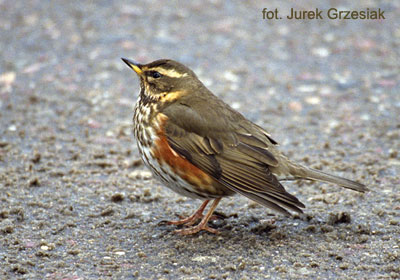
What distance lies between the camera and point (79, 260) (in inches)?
200

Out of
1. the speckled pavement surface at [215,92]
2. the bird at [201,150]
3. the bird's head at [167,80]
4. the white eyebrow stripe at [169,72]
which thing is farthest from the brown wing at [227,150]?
the speckled pavement surface at [215,92]

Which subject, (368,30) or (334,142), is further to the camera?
(368,30)

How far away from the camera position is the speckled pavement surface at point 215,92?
201 inches

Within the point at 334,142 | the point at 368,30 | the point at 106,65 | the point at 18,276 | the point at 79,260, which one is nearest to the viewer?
the point at 18,276

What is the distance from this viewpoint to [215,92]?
8852 millimetres

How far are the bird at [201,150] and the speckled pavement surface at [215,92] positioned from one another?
412 mm

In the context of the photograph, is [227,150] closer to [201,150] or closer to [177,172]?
[201,150]

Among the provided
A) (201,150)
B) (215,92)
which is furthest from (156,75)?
(215,92)

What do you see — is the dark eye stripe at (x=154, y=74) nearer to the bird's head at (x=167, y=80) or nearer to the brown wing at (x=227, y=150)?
the bird's head at (x=167, y=80)

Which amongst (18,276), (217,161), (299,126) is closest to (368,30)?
(299,126)

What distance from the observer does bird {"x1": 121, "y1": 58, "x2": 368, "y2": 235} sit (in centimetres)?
539

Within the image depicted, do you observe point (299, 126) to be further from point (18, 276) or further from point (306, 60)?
point (18, 276)

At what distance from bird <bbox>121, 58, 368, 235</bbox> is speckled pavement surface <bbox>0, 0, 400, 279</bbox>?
1.35 ft

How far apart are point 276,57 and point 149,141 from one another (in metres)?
4.82
